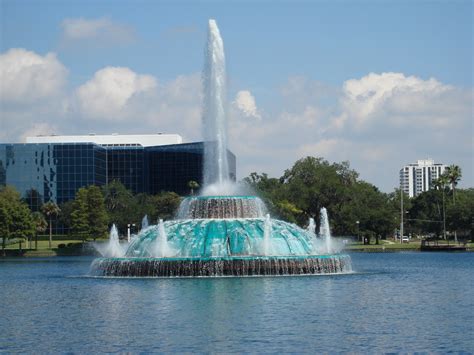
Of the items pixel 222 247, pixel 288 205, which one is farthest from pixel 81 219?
pixel 222 247

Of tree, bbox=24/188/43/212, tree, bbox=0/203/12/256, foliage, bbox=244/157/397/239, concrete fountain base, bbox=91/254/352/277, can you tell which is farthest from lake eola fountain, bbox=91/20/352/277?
tree, bbox=24/188/43/212

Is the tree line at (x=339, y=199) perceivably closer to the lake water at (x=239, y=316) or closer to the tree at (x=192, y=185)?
the tree at (x=192, y=185)

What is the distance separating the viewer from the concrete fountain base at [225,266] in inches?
1762

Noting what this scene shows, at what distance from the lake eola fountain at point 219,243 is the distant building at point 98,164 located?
88599mm

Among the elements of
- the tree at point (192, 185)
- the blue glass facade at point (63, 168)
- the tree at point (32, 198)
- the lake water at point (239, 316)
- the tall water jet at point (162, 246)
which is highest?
the blue glass facade at point (63, 168)

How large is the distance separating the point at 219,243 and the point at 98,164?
100 meters

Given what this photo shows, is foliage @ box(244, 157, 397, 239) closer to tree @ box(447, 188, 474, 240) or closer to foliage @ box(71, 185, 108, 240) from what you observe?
tree @ box(447, 188, 474, 240)

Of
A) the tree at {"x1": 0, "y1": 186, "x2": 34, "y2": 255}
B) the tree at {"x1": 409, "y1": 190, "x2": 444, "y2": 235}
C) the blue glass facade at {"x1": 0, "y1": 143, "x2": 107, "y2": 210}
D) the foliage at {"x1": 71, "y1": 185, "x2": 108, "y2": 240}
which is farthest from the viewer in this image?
the tree at {"x1": 409, "y1": 190, "x2": 444, "y2": 235}

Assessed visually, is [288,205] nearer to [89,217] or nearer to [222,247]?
[89,217]

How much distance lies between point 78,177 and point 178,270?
98373 millimetres

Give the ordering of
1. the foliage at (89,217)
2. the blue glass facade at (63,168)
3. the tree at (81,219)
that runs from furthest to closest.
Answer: the blue glass facade at (63,168) < the foliage at (89,217) < the tree at (81,219)

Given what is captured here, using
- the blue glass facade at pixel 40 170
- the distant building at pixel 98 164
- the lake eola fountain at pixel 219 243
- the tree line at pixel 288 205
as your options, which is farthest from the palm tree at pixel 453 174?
the lake eola fountain at pixel 219 243

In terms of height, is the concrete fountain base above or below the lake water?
above

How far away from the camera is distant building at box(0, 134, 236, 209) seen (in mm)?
139375
